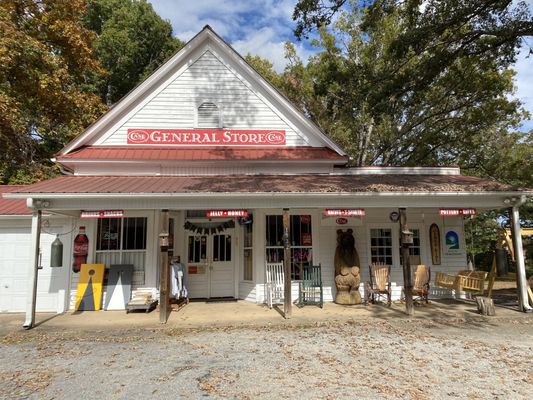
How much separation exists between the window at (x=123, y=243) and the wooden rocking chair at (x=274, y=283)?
3539mm

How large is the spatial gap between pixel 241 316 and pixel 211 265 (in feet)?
8.75

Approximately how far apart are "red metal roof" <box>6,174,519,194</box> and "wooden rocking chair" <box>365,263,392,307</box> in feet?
7.78

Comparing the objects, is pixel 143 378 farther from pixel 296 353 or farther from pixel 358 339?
pixel 358 339

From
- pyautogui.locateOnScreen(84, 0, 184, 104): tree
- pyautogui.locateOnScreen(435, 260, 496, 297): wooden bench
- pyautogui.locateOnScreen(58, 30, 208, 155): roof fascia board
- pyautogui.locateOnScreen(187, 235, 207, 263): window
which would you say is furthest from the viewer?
pyautogui.locateOnScreen(84, 0, 184, 104): tree

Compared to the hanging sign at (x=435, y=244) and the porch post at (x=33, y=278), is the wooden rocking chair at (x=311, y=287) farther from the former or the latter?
the porch post at (x=33, y=278)

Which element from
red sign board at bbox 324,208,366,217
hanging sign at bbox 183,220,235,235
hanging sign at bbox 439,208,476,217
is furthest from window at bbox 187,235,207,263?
hanging sign at bbox 439,208,476,217

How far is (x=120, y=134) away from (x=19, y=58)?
744cm

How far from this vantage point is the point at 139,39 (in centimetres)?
2803

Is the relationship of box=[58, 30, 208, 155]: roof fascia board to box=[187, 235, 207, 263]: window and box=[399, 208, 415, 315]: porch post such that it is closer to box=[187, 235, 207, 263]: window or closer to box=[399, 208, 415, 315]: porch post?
box=[187, 235, 207, 263]: window

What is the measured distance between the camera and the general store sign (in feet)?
38.9

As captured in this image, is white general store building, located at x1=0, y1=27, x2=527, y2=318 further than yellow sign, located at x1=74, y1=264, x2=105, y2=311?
No

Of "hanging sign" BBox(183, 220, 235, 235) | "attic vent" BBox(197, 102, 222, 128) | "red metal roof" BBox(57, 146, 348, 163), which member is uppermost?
"attic vent" BBox(197, 102, 222, 128)

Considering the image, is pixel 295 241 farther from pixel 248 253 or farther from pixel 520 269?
pixel 520 269

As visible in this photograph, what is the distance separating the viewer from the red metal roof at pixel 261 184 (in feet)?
28.8
